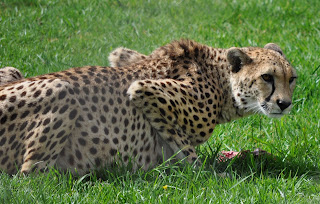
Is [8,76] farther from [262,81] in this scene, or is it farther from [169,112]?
[262,81]

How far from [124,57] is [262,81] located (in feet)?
4.78

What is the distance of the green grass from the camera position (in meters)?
4.21

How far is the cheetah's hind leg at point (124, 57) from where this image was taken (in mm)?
5738

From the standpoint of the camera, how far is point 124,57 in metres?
5.80

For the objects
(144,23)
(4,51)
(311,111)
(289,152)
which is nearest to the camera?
(289,152)

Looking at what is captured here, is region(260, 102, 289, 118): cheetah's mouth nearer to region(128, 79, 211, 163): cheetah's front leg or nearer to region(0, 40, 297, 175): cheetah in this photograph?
region(0, 40, 297, 175): cheetah

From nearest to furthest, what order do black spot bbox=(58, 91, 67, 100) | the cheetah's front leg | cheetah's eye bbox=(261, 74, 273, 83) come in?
black spot bbox=(58, 91, 67, 100)
the cheetah's front leg
cheetah's eye bbox=(261, 74, 273, 83)

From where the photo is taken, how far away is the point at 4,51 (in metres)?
7.55

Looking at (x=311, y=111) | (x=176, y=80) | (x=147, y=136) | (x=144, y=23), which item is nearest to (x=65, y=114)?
(x=147, y=136)

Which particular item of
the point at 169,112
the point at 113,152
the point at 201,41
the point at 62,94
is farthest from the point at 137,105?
the point at 201,41

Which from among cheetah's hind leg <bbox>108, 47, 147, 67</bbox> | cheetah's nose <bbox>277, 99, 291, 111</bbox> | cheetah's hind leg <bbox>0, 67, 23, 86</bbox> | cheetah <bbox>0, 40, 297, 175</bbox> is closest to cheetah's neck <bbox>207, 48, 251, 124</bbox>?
cheetah <bbox>0, 40, 297, 175</bbox>

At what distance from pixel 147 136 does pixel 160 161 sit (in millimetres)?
285

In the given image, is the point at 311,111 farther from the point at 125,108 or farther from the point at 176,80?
the point at 125,108

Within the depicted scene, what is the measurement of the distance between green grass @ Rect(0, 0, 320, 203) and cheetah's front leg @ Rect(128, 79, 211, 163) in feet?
Answer: 0.79
